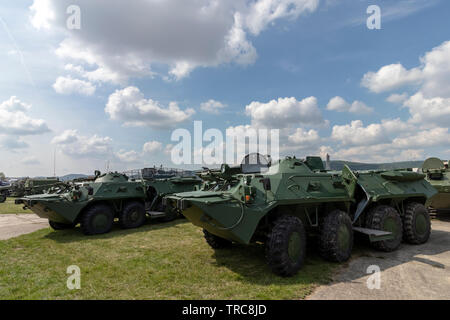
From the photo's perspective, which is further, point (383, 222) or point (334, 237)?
point (383, 222)

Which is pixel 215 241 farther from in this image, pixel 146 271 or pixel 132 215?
pixel 132 215

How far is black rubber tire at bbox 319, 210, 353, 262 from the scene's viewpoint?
6176mm

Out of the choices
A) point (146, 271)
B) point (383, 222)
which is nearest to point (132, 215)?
point (146, 271)

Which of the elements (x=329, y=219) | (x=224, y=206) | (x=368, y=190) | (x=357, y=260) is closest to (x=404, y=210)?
(x=368, y=190)

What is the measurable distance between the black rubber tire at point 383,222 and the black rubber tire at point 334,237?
1.27 metres

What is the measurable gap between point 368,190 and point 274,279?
383 centimetres

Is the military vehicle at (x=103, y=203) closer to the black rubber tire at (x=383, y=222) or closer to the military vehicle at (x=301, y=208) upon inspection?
the military vehicle at (x=301, y=208)

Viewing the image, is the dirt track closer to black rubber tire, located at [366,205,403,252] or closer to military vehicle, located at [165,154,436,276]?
black rubber tire, located at [366,205,403,252]

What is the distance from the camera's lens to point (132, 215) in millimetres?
11414

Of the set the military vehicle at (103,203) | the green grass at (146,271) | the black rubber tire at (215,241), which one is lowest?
the green grass at (146,271)

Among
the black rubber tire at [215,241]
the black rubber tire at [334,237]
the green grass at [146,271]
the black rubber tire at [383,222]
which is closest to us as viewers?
the green grass at [146,271]

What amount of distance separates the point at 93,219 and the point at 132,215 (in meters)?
1.59

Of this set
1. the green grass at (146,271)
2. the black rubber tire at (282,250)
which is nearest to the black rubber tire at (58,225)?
the green grass at (146,271)

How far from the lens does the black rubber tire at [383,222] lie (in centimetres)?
718
